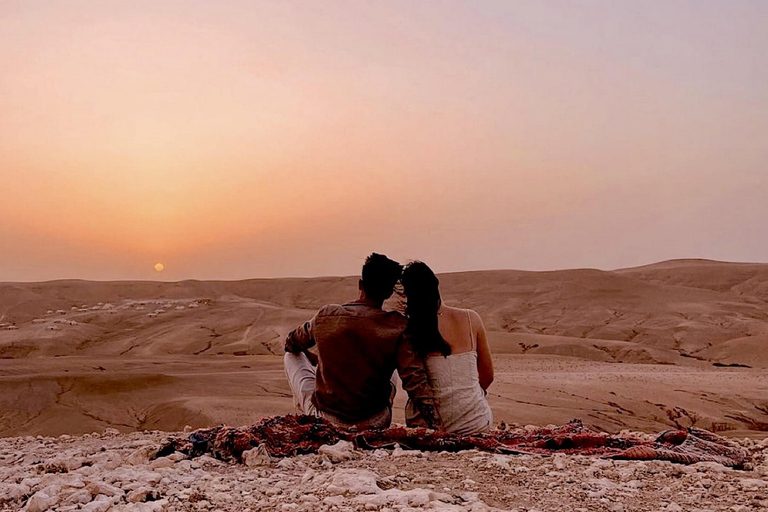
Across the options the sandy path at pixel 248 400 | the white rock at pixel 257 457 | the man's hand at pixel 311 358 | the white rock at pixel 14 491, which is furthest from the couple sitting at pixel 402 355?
the sandy path at pixel 248 400

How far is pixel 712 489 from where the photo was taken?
11.8 feet

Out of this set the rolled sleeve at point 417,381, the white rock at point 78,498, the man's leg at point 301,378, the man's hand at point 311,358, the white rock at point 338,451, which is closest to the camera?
the white rock at point 78,498

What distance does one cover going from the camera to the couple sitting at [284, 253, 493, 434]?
4715mm

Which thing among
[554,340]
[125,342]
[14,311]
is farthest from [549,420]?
[14,311]

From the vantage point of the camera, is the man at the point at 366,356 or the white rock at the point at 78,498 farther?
the man at the point at 366,356

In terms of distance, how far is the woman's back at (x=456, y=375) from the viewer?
484cm

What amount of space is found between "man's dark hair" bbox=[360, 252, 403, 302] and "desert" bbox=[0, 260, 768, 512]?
1.06 meters

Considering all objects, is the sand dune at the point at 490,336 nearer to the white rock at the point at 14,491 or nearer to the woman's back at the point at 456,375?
the woman's back at the point at 456,375

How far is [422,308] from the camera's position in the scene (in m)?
4.62

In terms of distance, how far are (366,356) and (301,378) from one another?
0.89m

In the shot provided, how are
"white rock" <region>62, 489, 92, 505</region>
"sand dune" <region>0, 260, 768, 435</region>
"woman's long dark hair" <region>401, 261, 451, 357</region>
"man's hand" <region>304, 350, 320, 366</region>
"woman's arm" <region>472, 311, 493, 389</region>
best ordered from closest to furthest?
1. "white rock" <region>62, 489, 92, 505</region>
2. "woman's long dark hair" <region>401, 261, 451, 357</region>
3. "woman's arm" <region>472, 311, 493, 389</region>
4. "man's hand" <region>304, 350, 320, 366</region>
5. "sand dune" <region>0, 260, 768, 435</region>

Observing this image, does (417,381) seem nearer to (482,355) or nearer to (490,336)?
(482,355)

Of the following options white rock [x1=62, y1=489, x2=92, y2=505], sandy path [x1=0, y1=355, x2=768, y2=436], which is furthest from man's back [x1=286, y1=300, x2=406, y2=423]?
sandy path [x1=0, y1=355, x2=768, y2=436]

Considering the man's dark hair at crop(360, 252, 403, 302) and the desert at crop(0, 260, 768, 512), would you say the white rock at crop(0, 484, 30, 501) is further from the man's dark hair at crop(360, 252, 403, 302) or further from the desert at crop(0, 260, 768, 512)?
the man's dark hair at crop(360, 252, 403, 302)
